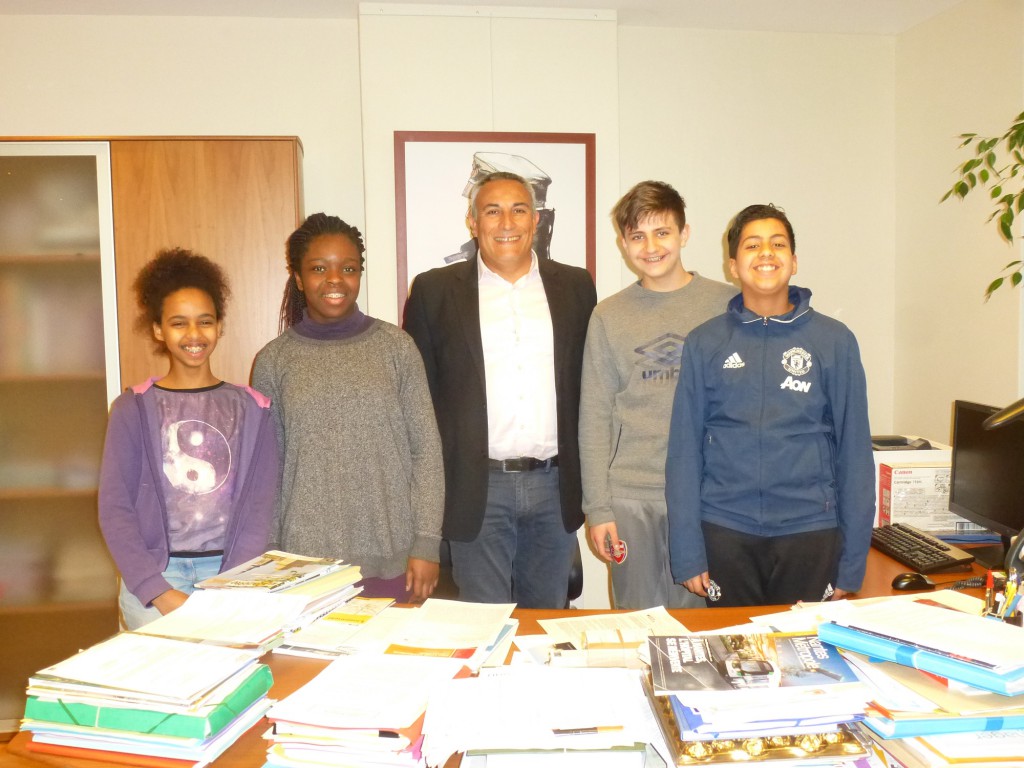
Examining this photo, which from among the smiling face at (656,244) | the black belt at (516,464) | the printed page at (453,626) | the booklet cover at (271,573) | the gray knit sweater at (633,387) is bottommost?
the printed page at (453,626)

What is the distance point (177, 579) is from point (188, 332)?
1.92 ft

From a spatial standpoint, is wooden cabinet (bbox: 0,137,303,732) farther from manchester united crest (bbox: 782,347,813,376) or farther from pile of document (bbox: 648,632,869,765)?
pile of document (bbox: 648,632,869,765)

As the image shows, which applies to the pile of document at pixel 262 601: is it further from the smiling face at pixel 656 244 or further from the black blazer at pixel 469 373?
the smiling face at pixel 656 244

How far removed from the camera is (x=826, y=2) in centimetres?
313

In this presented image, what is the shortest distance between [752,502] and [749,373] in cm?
31

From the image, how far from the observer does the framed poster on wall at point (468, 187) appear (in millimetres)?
3102

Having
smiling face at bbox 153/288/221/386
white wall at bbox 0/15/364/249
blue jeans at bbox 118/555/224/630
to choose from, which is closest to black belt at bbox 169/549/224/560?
blue jeans at bbox 118/555/224/630

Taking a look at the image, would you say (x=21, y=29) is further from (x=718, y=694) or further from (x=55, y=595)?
(x=718, y=694)

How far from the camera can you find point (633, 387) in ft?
6.65

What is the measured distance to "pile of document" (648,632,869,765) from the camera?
38.9 inches

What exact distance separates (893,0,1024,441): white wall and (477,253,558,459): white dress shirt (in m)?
1.92

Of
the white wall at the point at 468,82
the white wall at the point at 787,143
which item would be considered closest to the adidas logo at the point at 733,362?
the white wall at the point at 468,82

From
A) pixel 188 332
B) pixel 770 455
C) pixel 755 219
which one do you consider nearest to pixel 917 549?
pixel 770 455

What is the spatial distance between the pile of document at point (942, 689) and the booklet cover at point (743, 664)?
0.15 ft
